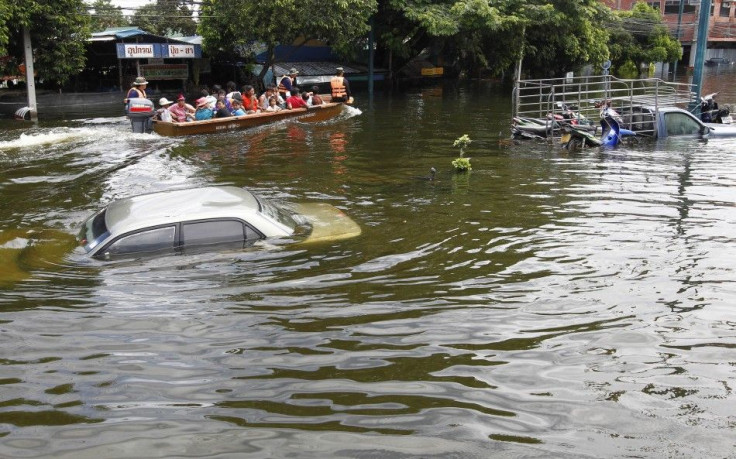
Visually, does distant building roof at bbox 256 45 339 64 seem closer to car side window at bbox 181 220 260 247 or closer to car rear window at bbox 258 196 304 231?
car rear window at bbox 258 196 304 231

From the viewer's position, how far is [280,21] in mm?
31438

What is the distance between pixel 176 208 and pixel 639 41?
2336 inches

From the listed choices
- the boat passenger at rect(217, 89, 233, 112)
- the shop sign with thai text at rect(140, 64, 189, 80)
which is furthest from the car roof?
the shop sign with thai text at rect(140, 64, 189, 80)

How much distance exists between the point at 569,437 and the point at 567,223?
6960 millimetres

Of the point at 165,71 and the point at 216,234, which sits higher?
the point at 165,71

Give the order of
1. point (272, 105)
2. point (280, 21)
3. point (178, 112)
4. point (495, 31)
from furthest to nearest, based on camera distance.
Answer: point (495, 31)
point (280, 21)
point (272, 105)
point (178, 112)

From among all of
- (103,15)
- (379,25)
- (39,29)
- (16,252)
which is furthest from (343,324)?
(103,15)

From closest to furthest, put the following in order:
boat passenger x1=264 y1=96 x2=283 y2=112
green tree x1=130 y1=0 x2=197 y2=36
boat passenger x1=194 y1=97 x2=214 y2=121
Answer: boat passenger x1=194 y1=97 x2=214 y2=121
boat passenger x1=264 y1=96 x2=283 y2=112
green tree x1=130 y1=0 x2=197 y2=36

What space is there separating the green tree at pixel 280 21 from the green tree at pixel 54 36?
6070 millimetres

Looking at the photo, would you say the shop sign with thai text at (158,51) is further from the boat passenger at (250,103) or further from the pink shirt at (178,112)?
the pink shirt at (178,112)

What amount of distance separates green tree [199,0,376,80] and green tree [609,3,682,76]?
1180 inches

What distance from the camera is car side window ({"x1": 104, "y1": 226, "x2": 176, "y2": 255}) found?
926cm

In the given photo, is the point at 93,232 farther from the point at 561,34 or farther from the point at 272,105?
the point at 561,34

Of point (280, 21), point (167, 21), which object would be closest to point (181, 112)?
point (280, 21)
